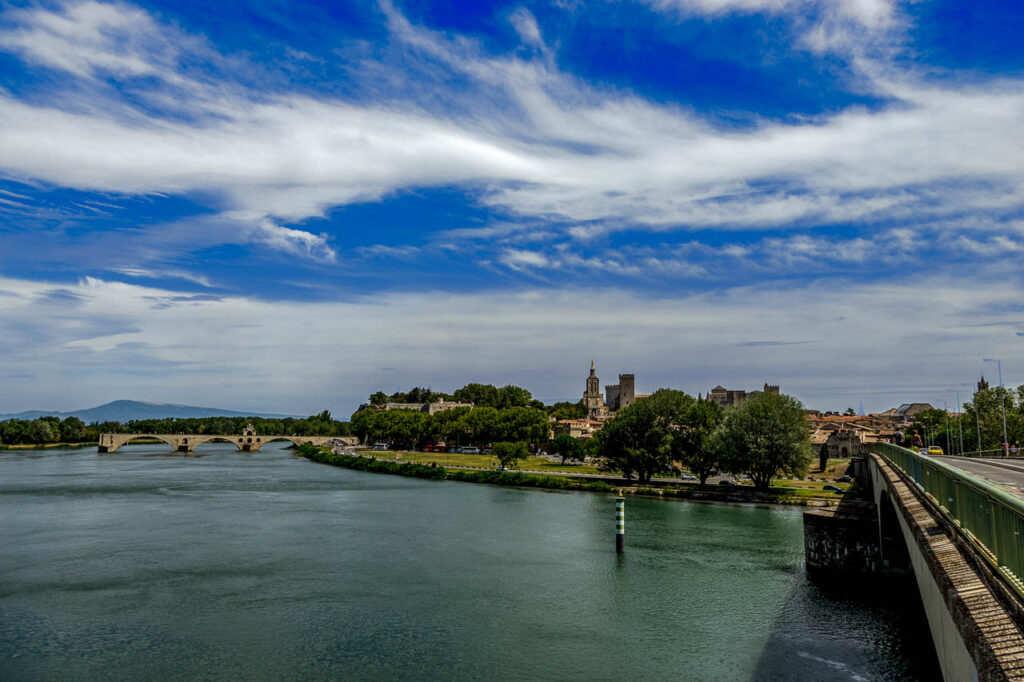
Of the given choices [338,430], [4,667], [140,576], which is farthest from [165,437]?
[4,667]

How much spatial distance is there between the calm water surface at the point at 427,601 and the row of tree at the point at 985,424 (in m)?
35.9

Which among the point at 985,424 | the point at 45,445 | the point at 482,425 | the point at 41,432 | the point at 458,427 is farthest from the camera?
the point at 45,445

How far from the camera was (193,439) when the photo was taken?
14962 centimetres

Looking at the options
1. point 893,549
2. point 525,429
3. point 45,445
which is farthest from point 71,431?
point 893,549

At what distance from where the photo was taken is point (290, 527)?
4034cm

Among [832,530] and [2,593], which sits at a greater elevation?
[832,530]

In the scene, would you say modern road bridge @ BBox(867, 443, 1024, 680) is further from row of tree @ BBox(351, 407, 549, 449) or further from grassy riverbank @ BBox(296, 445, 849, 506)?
row of tree @ BBox(351, 407, 549, 449)

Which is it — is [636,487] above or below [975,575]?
below

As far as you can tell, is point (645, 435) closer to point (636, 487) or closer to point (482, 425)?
point (636, 487)

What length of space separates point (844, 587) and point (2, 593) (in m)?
30.1

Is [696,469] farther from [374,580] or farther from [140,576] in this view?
[140,576]

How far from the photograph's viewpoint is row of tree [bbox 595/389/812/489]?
52.4 meters

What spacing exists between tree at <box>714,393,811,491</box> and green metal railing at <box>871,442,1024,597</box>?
43.3m

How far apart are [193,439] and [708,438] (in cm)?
12494
